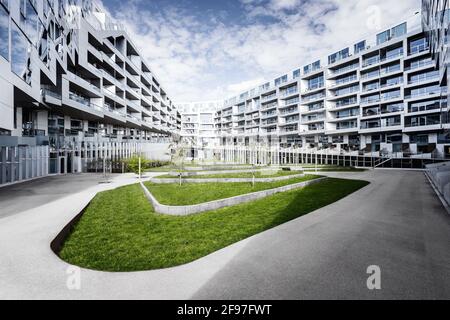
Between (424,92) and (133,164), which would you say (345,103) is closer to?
(424,92)

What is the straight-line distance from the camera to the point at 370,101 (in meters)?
45.9

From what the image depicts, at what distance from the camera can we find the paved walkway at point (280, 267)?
4273 mm

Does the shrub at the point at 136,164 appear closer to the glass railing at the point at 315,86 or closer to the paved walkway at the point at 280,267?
the paved walkway at the point at 280,267

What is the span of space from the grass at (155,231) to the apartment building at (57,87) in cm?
991

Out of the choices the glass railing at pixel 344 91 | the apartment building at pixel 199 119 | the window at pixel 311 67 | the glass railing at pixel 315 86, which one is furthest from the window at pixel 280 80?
the apartment building at pixel 199 119

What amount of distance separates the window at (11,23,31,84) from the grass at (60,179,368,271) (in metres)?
10.7

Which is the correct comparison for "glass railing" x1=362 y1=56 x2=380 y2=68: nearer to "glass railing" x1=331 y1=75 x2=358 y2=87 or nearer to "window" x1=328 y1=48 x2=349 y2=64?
"glass railing" x1=331 y1=75 x2=358 y2=87

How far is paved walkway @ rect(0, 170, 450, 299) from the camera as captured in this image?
14.0 feet

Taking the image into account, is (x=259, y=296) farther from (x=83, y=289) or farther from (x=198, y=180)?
(x=198, y=180)

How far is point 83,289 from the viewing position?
171 inches

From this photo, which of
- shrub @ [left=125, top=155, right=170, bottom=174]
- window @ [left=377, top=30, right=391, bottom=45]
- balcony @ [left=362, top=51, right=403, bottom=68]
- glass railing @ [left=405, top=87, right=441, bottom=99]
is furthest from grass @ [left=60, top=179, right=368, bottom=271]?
window @ [left=377, top=30, right=391, bottom=45]

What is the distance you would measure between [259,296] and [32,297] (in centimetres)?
394

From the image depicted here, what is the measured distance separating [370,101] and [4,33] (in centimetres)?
5218
